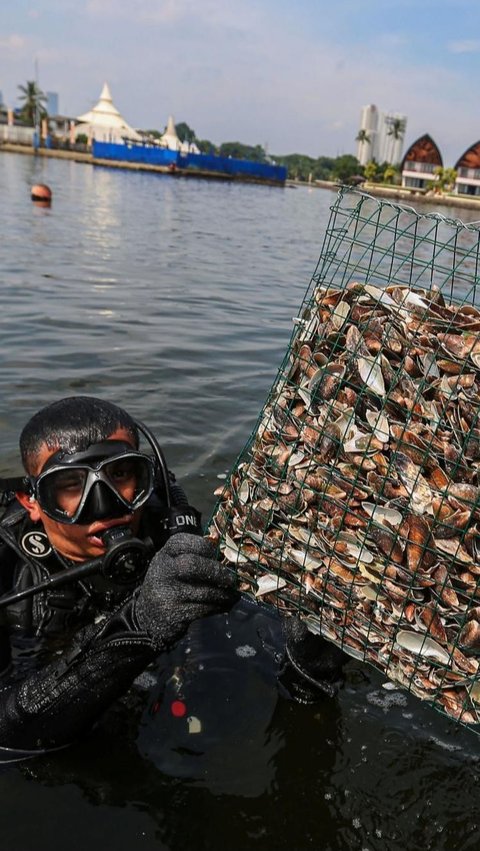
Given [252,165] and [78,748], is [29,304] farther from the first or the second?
[252,165]

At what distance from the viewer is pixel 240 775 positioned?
330cm

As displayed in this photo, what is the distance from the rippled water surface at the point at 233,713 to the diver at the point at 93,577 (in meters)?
0.31

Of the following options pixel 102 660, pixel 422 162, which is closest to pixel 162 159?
pixel 422 162

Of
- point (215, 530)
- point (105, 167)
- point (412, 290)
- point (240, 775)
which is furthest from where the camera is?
point (105, 167)

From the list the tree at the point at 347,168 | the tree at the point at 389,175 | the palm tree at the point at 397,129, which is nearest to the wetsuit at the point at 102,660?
the tree at the point at 389,175

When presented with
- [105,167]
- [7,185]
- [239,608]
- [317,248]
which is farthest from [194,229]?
[105,167]

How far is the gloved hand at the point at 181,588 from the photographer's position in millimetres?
2695

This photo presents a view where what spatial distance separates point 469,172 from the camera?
101562 mm

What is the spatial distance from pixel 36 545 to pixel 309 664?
1.64m

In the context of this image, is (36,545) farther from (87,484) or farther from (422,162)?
(422,162)

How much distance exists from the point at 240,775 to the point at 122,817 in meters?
0.61

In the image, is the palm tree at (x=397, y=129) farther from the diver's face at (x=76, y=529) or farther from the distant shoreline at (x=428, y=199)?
the diver's face at (x=76, y=529)

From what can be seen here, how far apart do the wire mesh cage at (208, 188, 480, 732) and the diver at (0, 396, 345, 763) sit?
0.35 metres

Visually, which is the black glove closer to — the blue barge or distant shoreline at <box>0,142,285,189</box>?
the blue barge
